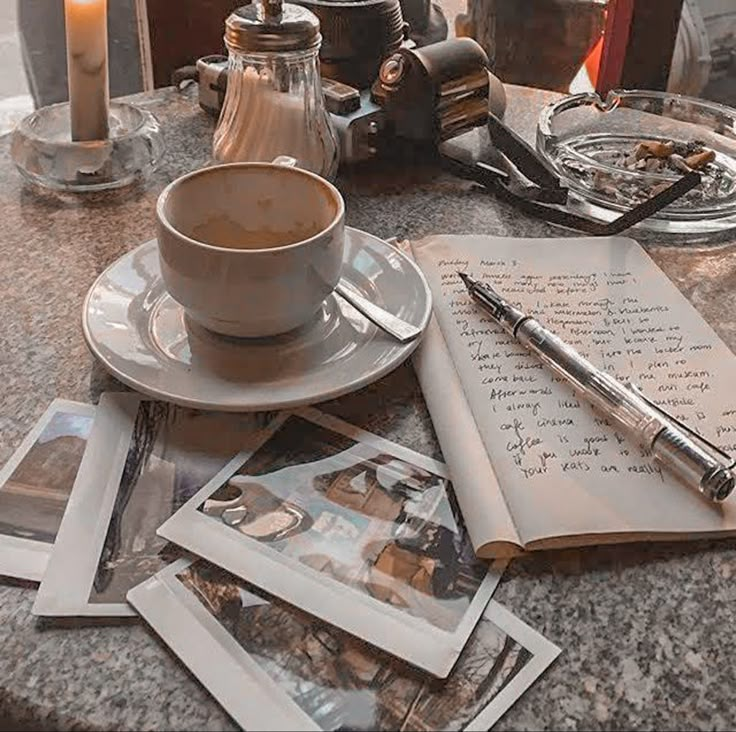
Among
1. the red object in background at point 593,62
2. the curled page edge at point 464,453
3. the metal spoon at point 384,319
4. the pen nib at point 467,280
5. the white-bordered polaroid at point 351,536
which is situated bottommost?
the red object in background at point 593,62

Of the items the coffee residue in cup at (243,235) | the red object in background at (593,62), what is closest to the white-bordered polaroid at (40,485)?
the coffee residue in cup at (243,235)

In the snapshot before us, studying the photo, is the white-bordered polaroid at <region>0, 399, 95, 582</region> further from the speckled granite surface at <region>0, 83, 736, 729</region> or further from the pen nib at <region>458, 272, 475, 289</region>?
the pen nib at <region>458, 272, 475, 289</region>

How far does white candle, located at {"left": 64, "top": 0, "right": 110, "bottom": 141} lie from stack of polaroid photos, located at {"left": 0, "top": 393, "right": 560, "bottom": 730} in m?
0.36

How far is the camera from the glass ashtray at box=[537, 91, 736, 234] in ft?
2.79

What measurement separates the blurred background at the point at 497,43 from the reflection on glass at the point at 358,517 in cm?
79

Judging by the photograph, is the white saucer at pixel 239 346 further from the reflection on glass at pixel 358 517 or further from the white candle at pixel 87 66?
the white candle at pixel 87 66

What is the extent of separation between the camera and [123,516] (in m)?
0.53

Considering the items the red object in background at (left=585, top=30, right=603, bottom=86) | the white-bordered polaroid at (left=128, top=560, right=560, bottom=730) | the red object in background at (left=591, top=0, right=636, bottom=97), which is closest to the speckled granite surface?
the white-bordered polaroid at (left=128, top=560, right=560, bottom=730)

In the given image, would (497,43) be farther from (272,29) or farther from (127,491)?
(127,491)

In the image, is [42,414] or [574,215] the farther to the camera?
[574,215]

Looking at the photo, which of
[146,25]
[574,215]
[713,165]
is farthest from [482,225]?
[146,25]

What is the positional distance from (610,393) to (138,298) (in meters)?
0.31

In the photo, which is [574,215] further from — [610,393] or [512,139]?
[610,393]

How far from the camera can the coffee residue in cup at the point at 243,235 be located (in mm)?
674
